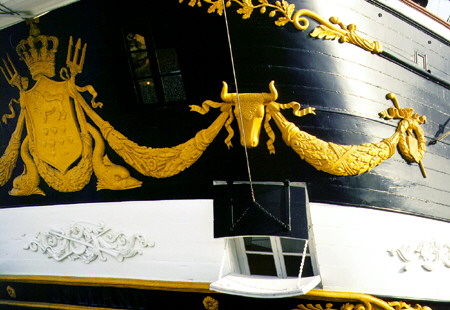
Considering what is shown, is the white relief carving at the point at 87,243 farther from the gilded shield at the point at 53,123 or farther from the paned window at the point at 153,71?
the paned window at the point at 153,71

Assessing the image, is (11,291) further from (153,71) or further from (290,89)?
(290,89)

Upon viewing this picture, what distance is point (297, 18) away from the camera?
3801 millimetres

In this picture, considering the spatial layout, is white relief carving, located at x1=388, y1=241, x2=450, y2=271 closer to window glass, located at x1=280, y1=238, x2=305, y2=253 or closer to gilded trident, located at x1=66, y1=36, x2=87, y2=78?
window glass, located at x1=280, y1=238, x2=305, y2=253

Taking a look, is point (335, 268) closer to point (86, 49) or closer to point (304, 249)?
point (304, 249)

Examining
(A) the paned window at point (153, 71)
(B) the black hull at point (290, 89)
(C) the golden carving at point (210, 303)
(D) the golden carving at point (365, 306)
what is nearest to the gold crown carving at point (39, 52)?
(B) the black hull at point (290, 89)

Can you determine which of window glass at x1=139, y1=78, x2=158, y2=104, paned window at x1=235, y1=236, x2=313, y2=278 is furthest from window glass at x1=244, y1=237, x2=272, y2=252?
window glass at x1=139, y1=78, x2=158, y2=104

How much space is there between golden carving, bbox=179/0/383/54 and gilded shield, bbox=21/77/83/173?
1562mm

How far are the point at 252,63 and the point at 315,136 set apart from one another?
0.75 m

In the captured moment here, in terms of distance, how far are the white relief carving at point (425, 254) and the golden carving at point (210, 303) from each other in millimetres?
1480

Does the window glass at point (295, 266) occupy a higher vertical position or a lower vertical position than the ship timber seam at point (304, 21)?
lower

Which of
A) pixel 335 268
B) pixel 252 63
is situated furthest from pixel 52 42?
pixel 335 268

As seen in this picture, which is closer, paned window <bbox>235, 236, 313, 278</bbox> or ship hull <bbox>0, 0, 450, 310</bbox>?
ship hull <bbox>0, 0, 450, 310</bbox>

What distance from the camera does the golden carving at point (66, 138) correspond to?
428 centimetres

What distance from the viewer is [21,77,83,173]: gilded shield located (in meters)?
4.55
